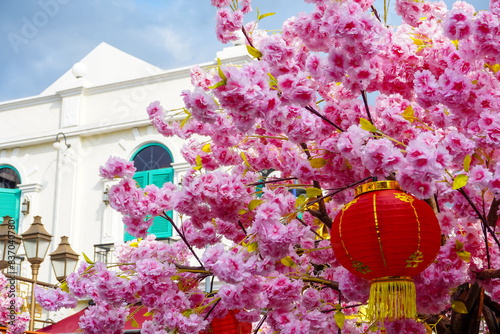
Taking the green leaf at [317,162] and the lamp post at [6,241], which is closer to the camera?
the green leaf at [317,162]

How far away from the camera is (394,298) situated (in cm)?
364

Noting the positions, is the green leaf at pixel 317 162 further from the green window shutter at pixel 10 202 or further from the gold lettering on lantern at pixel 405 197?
the green window shutter at pixel 10 202

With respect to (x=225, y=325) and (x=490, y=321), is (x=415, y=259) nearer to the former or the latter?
(x=490, y=321)

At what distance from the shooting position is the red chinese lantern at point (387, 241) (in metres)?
3.49

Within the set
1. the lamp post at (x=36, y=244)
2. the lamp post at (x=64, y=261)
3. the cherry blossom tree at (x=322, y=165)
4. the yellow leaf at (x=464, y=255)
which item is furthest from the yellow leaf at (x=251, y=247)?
the lamp post at (x=64, y=261)

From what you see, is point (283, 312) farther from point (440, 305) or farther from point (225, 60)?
point (225, 60)

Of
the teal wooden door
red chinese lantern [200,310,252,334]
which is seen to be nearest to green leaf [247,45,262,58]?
red chinese lantern [200,310,252,334]

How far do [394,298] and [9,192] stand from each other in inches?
469

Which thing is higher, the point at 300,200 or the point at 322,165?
the point at 322,165

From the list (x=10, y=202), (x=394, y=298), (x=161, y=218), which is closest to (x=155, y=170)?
(x=161, y=218)

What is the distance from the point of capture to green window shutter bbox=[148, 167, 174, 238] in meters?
12.5

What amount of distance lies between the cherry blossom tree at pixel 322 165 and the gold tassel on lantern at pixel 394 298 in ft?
1.44

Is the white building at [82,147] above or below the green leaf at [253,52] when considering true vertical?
above

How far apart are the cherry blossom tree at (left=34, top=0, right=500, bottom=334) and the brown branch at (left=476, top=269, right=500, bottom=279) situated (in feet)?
0.04
